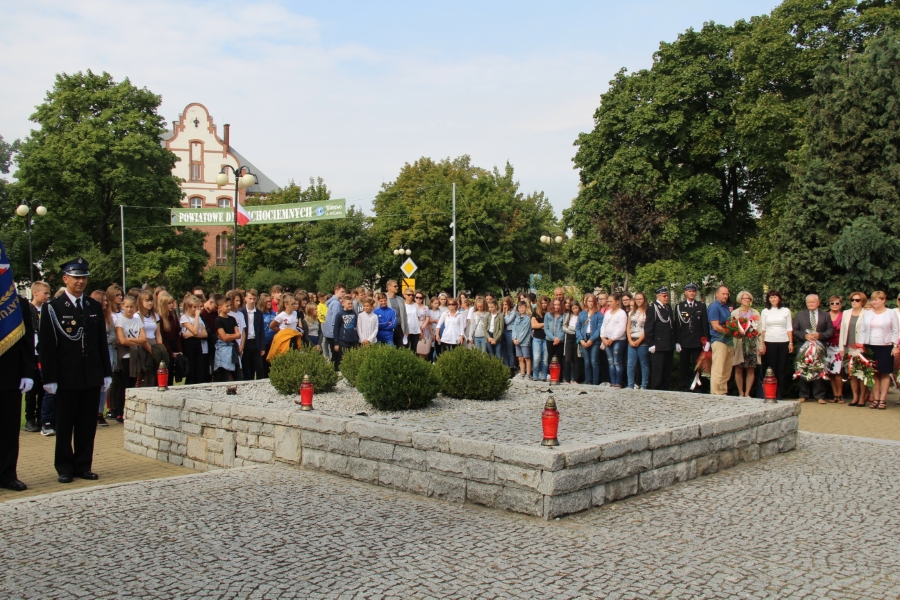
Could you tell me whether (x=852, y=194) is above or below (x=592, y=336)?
above

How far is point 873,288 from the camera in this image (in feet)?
57.9

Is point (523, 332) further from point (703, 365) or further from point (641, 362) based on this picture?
point (703, 365)

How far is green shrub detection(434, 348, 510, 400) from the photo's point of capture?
947 centimetres

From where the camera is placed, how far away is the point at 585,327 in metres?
14.5

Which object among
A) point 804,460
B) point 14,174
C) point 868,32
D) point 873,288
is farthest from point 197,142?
point 804,460

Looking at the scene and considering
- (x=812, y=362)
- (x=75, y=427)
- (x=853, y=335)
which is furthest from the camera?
(x=812, y=362)

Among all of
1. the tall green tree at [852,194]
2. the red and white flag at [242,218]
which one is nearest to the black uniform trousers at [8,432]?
the tall green tree at [852,194]

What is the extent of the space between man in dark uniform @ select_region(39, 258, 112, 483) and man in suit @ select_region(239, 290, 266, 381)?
17.6ft

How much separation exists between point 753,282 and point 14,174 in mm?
36128

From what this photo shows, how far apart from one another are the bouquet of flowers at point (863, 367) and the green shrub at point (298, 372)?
28.0 feet

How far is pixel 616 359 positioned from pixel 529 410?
5.41 metres

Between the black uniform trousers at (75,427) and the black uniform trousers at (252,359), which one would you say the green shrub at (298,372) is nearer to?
the black uniform trousers at (75,427)

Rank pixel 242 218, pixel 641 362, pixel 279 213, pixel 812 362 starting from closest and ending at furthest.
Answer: pixel 812 362 < pixel 641 362 < pixel 242 218 < pixel 279 213

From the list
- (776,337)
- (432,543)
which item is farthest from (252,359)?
(776,337)
